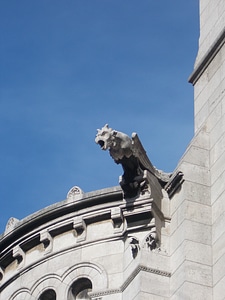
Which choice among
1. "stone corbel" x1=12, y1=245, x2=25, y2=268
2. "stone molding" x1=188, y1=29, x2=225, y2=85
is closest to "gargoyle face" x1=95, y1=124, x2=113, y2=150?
"stone molding" x1=188, y1=29, x2=225, y2=85

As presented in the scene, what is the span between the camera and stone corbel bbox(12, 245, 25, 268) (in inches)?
1187

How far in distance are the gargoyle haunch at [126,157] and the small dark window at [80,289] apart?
144 inches

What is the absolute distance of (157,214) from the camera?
2480 centimetres

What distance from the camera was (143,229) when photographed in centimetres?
2472

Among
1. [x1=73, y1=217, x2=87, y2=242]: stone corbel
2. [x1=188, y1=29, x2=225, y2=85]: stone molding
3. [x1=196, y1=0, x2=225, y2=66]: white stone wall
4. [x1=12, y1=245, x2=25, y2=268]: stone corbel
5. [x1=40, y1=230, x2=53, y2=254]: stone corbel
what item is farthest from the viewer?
[x1=12, y1=245, x2=25, y2=268]: stone corbel

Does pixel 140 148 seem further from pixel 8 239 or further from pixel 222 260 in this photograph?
pixel 8 239

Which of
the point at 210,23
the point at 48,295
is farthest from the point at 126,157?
the point at 48,295

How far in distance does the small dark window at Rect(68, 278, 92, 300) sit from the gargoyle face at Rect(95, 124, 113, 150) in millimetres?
5126

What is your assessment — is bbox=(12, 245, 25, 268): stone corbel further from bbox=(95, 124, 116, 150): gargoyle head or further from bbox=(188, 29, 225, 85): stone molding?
bbox=(95, 124, 116, 150): gargoyle head

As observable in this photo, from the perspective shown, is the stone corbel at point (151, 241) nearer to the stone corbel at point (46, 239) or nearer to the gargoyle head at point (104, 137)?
the gargoyle head at point (104, 137)

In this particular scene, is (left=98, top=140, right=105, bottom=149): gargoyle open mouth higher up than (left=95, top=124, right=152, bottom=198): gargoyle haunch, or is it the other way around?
(left=95, top=124, right=152, bottom=198): gargoyle haunch

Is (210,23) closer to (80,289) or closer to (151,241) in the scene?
(151,241)

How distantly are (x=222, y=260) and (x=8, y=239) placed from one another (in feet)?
31.0

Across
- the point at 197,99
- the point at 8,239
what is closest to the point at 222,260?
the point at 197,99
